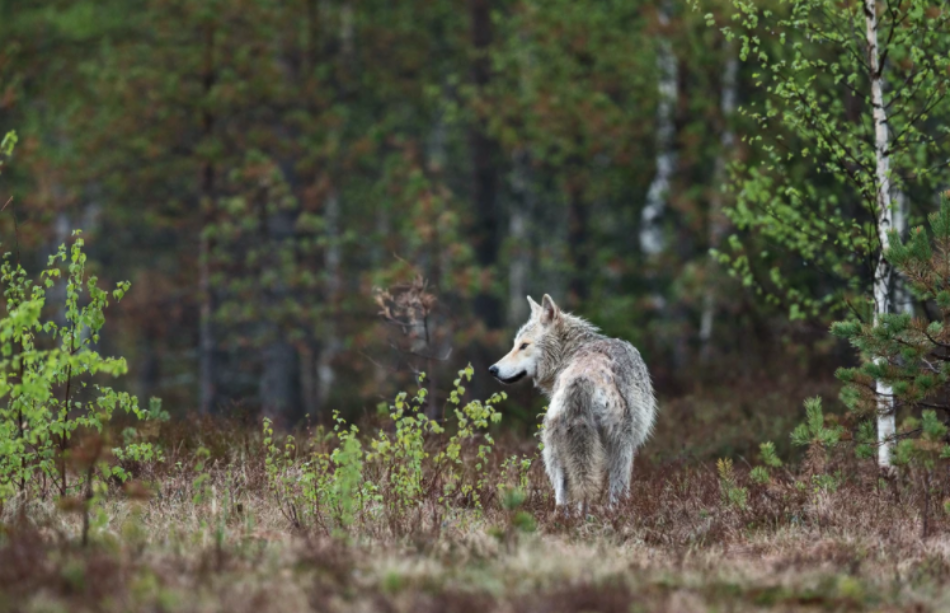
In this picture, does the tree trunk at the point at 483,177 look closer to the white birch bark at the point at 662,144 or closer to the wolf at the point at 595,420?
the white birch bark at the point at 662,144

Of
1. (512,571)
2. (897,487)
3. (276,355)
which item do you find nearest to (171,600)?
(512,571)

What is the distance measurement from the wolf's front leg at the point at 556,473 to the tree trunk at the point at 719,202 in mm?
9894

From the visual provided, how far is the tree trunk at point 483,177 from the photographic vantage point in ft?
71.5

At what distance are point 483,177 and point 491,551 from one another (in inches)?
662

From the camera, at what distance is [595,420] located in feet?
24.9

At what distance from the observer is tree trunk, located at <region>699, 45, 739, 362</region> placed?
1783cm

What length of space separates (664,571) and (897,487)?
10.6ft

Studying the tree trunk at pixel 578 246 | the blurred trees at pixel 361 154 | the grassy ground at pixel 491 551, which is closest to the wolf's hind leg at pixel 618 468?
the grassy ground at pixel 491 551

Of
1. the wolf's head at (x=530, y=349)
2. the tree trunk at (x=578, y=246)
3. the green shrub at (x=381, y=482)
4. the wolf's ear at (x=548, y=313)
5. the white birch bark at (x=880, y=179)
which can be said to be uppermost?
the tree trunk at (x=578, y=246)

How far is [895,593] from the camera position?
17.9 ft

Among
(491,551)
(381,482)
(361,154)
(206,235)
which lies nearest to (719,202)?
(361,154)

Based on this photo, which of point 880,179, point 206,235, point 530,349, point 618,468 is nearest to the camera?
point 618,468

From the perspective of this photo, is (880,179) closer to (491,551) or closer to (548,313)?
(548,313)

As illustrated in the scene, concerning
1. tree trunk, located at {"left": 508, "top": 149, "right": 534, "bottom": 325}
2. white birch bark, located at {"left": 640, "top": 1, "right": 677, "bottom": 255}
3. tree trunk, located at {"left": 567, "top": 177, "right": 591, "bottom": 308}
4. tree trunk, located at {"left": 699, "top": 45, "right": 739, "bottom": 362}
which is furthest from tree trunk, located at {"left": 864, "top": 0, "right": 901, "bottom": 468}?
tree trunk, located at {"left": 508, "top": 149, "right": 534, "bottom": 325}
